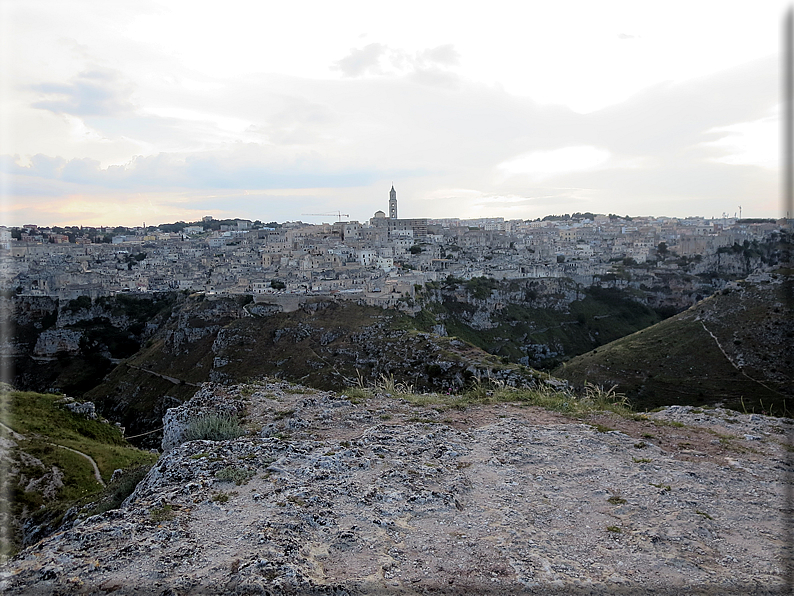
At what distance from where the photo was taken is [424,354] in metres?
32.4

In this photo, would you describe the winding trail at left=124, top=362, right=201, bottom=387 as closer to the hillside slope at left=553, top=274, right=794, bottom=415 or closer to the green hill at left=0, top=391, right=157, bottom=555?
the green hill at left=0, top=391, right=157, bottom=555

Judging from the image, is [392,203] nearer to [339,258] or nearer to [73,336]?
[339,258]

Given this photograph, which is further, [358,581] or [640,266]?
[640,266]

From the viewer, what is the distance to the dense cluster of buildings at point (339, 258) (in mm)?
56594

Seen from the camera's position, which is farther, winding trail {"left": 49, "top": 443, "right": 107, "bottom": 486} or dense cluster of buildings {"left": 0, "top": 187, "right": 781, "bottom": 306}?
dense cluster of buildings {"left": 0, "top": 187, "right": 781, "bottom": 306}

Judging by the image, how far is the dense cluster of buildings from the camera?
56.6 metres

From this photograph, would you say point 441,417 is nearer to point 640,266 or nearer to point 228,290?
point 228,290

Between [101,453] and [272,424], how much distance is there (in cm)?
1299

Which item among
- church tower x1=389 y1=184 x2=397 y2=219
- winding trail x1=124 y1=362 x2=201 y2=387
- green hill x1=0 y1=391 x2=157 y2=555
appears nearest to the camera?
green hill x1=0 y1=391 x2=157 y2=555

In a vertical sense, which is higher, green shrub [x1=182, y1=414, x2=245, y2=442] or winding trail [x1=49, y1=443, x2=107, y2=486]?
green shrub [x1=182, y1=414, x2=245, y2=442]

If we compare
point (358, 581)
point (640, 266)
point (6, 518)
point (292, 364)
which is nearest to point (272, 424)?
point (358, 581)

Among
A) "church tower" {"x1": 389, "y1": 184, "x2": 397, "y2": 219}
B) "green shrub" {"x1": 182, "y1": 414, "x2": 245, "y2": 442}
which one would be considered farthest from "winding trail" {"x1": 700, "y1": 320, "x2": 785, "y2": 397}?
"church tower" {"x1": 389, "y1": 184, "x2": 397, "y2": 219}

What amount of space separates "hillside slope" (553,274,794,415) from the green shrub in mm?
30117

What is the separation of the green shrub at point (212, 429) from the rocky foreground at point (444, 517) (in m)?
0.40
